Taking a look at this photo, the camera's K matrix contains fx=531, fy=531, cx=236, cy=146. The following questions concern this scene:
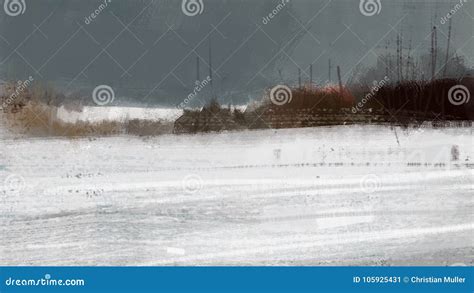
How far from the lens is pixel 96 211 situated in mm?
3986

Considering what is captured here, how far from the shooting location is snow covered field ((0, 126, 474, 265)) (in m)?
3.94

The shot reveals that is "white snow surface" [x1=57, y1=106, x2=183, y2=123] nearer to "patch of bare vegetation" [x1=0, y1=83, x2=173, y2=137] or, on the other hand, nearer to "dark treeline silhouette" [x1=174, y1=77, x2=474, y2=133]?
"patch of bare vegetation" [x1=0, y1=83, x2=173, y2=137]

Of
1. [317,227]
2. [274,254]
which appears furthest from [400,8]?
[274,254]

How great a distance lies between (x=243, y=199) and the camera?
158 inches

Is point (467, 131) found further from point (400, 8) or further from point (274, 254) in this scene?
point (274, 254)

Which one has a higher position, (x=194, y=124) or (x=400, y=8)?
(x=400, y=8)

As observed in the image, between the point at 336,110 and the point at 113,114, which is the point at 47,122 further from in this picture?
the point at 336,110

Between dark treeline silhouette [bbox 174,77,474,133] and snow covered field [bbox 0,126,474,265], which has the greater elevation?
dark treeline silhouette [bbox 174,77,474,133]

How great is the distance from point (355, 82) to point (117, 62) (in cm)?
183
